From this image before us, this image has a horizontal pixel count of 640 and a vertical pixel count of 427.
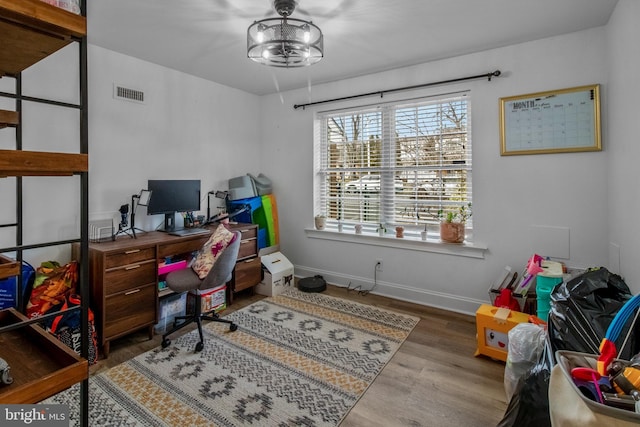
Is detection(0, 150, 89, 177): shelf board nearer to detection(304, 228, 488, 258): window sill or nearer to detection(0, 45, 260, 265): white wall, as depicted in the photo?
detection(0, 45, 260, 265): white wall

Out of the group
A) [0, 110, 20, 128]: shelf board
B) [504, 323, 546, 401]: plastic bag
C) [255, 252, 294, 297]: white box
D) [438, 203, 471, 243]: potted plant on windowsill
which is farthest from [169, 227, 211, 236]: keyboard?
[504, 323, 546, 401]: plastic bag

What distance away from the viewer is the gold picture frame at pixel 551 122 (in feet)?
8.60

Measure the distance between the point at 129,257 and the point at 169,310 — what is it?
0.68m

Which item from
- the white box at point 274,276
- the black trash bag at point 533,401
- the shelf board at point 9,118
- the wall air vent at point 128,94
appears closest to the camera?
the shelf board at point 9,118

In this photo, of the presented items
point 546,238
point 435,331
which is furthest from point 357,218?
point 546,238

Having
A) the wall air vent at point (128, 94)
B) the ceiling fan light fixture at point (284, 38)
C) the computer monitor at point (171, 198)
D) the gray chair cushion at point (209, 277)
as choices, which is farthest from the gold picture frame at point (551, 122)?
the wall air vent at point (128, 94)

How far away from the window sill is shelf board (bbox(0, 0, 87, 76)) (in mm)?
3216

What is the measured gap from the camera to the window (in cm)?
336

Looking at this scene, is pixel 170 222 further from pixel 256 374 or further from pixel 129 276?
pixel 256 374

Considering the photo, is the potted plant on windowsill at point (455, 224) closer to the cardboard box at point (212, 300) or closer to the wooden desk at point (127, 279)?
the cardboard box at point (212, 300)

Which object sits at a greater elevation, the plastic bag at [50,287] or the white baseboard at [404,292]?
the plastic bag at [50,287]

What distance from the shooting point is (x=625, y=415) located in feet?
2.44

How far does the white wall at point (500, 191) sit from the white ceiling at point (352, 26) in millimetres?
176

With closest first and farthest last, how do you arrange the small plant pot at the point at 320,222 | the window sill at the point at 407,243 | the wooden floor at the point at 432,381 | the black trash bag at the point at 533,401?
the black trash bag at the point at 533,401, the wooden floor at the point at 432,381, the window sill at the point at 407,243, the small plant pot at the point at 320,222
